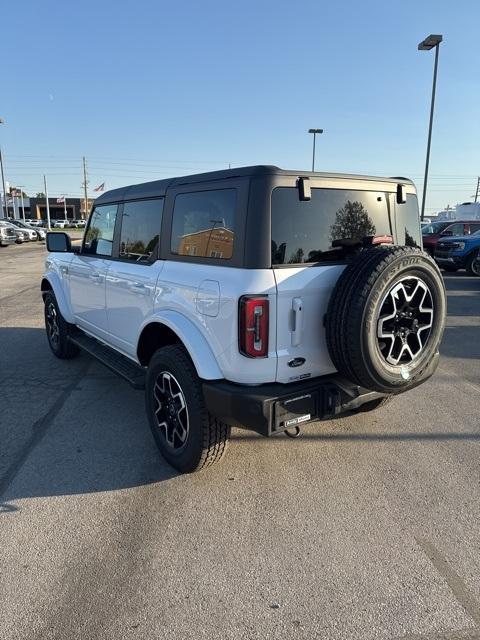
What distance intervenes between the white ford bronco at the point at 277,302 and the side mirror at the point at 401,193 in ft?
0.04

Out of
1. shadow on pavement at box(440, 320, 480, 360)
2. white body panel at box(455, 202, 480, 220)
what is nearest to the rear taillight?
shadow on pavement at box(440, 320, 480, 360)

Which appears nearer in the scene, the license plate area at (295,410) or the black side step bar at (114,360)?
the license plate area at (295,410)

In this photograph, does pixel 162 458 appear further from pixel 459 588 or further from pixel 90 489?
pixel 459 588

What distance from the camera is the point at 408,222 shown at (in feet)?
11.3

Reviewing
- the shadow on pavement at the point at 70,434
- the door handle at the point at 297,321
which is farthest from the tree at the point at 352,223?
the shadow on pavement at the point at 70,434

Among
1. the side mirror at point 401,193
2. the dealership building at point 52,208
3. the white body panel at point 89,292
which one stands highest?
the dealership building at point 52,208

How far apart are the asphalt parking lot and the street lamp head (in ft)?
60.4

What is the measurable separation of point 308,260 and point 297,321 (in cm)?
41

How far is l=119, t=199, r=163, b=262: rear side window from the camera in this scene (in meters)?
3.49

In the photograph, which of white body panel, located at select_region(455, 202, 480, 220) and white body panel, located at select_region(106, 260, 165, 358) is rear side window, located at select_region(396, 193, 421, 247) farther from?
white body panel, located at select_region(455, 202, 480, 220)

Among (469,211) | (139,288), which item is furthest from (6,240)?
(469,211)

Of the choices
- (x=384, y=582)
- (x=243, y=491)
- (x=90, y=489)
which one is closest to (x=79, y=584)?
(x=90, y=489)

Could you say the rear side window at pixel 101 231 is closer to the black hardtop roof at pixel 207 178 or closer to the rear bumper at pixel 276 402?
the black hardtop roof at pixel 207 178

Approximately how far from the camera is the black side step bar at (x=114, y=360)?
12.1 ft
